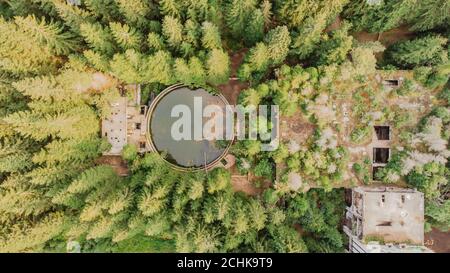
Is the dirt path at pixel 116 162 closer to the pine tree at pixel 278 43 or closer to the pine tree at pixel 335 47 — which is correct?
the pine tree at pixel 278 43

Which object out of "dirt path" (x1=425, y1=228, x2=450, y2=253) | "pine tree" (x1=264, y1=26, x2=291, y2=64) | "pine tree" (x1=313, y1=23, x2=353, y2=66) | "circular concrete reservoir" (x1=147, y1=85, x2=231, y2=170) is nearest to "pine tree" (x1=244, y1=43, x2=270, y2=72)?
"pine tree" (x1=264, y1=26, x2=291, y2=64)

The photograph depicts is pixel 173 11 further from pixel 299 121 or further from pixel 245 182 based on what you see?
pixel 245 182

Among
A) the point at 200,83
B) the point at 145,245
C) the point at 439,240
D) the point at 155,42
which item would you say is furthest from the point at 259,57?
the point at 439,240

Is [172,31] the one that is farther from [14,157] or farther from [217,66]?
[14,157]

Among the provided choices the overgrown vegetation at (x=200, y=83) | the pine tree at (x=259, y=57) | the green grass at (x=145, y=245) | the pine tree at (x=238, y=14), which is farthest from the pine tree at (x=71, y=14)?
the green grass at (x=145, y=245)

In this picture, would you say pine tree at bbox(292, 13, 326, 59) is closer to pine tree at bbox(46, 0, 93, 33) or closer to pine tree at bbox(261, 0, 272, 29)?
pine tree at bbox(261, 0, 272, 29)
